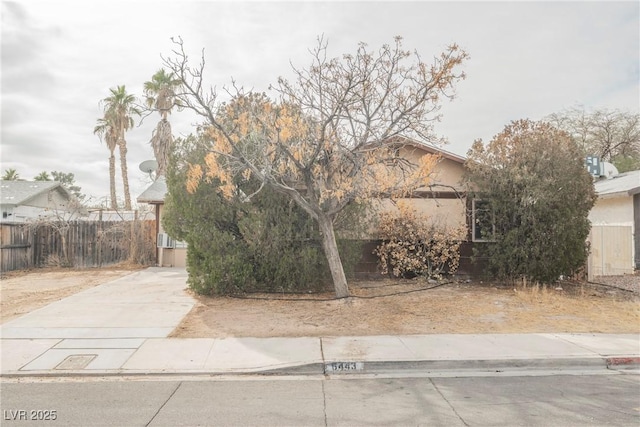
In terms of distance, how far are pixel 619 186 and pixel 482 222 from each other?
7955 millimetres

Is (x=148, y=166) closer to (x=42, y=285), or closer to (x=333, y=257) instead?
(x=42, y=285)

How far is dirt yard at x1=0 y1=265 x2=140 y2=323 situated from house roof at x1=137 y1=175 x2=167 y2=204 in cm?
278

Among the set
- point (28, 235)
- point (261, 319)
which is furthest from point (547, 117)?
point (28, 235)

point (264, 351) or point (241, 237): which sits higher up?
point (241, 237)

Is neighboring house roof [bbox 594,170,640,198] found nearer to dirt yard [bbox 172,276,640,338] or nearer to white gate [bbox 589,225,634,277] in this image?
white gate [bbox 589,225,634,277]

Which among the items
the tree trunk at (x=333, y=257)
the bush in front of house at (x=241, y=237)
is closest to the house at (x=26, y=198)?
the bush in front of house at (x=241, y=237)

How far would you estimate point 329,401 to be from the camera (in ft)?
17.1

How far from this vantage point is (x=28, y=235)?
17312 mm

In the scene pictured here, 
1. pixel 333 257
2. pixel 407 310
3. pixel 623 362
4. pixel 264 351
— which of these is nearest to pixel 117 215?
pixel 333 257

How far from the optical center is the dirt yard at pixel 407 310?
27.6ft

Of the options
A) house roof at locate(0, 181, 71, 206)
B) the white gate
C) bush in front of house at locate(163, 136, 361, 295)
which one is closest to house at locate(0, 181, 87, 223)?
house roof at locate(0, 181, 71, 206)

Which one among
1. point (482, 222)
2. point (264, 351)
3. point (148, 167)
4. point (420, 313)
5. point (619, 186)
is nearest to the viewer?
point (264, 351)

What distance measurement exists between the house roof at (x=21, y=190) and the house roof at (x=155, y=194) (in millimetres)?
11697

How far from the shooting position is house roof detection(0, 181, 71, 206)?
26.1 m
